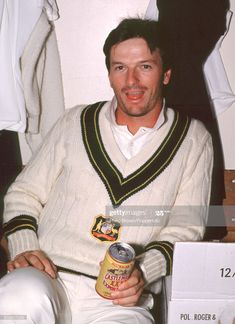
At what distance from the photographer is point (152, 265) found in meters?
1.13

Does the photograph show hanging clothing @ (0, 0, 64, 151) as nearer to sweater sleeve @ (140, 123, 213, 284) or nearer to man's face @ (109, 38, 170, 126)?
man's face @ (109, 38, 170, 126)

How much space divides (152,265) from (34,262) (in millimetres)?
267

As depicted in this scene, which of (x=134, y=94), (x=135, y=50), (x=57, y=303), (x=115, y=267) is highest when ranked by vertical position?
(x=135, y=50)

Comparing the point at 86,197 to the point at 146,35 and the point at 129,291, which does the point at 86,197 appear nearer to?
the point at 129,291

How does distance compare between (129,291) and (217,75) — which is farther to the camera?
(217,75)

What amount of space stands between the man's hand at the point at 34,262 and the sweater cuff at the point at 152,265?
20cm

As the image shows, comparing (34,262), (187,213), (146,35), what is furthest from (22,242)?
(146,35)

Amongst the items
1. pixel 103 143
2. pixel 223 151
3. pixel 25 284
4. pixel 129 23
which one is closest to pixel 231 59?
pixel 223 151

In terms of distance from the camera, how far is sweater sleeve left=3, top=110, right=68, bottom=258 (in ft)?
3.87

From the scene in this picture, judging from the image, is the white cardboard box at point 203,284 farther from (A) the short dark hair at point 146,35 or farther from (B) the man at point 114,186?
(A) the short dark hair at point 146,35

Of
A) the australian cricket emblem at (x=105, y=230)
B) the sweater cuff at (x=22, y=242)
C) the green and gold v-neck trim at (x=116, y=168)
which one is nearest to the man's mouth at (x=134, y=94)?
the green and gold v-neck trim at (x=116, y=168)

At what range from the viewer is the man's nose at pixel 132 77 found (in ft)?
4.12

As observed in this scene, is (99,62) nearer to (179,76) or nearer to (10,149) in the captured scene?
(179,76)

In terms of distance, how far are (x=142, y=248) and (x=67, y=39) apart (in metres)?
0.87
